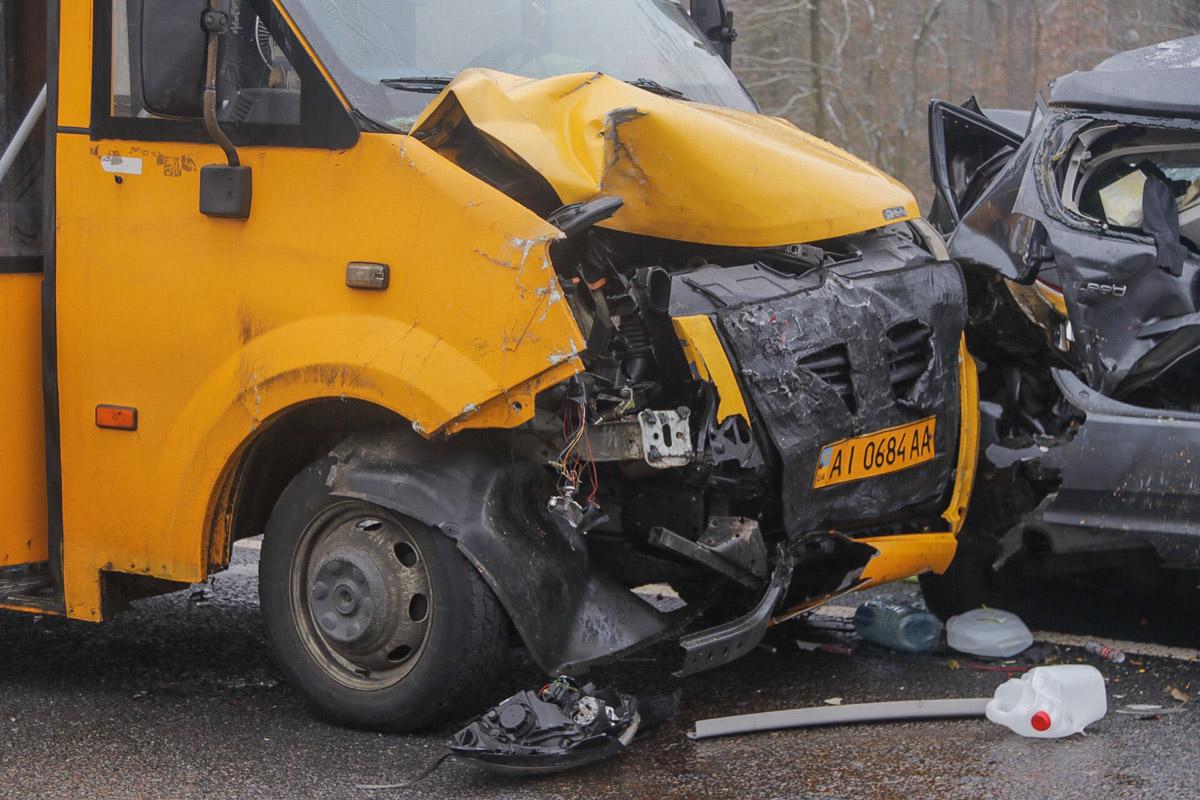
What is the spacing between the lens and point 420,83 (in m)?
4.42

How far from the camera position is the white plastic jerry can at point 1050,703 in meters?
4.31

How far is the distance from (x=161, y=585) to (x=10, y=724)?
1.90ft

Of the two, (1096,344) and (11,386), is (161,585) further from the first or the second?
(1096,344)

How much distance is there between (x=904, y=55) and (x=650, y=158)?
1152 cm

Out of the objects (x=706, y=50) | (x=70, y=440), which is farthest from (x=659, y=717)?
(x=706, y=50)

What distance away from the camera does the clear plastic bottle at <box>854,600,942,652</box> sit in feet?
17.4

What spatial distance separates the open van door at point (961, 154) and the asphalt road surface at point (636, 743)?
1671 mm

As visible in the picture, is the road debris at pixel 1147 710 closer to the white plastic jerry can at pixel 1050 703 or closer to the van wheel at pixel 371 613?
Result: the white plastic jerry can at pixel 1050 703

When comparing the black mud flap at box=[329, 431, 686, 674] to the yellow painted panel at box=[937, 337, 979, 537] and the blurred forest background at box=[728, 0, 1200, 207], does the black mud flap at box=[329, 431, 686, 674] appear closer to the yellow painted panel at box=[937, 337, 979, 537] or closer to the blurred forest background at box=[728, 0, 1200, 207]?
the yellow painted panel at box=[937, 337, 979, 537]

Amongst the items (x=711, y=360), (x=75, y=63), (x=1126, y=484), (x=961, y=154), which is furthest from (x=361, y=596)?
(x=961, y=154)

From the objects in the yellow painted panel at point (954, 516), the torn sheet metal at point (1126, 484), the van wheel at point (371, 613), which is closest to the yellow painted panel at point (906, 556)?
the yellow painted panel at point (954, 516)

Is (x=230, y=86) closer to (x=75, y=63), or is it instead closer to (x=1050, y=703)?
(x=75, y=63)

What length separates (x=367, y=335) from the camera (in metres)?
4.09

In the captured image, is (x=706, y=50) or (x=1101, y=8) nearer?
(x=706, y=50)
